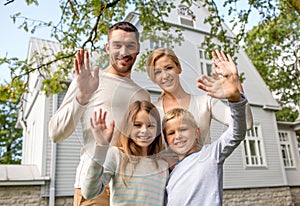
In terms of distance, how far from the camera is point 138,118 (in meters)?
0.83

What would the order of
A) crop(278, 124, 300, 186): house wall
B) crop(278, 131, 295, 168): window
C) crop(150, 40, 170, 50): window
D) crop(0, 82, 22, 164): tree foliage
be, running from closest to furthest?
crop(150, 40, 170, 50): window < crop(278, 124, 300, 186): house wall < crop(278, 131, 295, 168): window < crop(0, 82, 22, 164): tree foliage

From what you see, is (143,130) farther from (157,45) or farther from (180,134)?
(157,45)

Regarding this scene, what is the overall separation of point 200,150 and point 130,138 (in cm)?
29

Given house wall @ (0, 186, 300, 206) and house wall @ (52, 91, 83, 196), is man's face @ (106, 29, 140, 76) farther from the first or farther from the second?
house wall @ (0, 186, 300, 206)

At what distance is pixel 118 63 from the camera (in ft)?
2.87

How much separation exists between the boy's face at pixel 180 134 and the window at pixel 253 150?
9.22 m

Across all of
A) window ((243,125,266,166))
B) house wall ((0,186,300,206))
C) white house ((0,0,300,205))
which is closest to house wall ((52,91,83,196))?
white house ((0,0,300,205))

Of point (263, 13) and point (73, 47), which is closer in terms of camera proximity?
point (73, 47)

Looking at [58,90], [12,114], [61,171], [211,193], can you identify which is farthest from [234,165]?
[12,114]

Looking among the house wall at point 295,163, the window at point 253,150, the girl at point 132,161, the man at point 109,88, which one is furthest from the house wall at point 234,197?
the man at point 109,88

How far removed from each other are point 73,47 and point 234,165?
6.82 m

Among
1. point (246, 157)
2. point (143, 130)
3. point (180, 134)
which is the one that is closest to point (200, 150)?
point (180, 134)

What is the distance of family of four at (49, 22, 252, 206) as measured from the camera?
2.75ft

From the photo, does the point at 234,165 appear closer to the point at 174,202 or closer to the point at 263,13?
the point at 263,13
